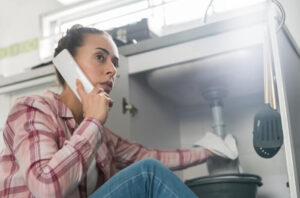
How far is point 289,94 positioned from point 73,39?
0.60 m

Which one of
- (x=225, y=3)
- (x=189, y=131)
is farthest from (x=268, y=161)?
(x=225, y=3)

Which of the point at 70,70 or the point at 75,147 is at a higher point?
the point at 70,70

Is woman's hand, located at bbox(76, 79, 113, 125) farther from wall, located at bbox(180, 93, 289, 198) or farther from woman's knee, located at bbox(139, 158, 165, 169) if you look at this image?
wall, located at bbox(180, 93, 289, 198)

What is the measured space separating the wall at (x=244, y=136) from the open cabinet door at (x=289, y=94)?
0.94 feet

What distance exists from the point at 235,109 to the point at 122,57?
0.55m

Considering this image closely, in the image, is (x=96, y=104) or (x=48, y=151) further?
(x=96, y=104)

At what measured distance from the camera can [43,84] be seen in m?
1.35

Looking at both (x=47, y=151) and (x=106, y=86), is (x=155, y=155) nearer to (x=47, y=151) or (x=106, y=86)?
(x=106, y=86)

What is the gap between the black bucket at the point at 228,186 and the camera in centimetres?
125

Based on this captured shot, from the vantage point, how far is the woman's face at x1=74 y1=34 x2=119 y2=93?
1112 millimetres

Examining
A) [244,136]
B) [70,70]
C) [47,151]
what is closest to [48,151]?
[47,151]

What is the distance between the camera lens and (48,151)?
0.89 m

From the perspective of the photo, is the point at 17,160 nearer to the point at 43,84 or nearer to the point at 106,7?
the point at 43,84

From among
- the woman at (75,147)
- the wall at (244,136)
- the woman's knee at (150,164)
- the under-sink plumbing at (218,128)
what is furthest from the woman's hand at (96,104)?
the wall at (244,136)
